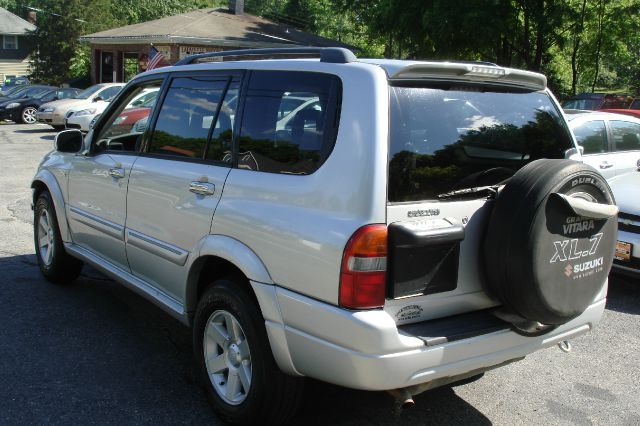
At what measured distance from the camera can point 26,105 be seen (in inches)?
917

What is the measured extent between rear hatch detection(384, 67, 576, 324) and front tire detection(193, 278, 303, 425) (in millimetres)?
699

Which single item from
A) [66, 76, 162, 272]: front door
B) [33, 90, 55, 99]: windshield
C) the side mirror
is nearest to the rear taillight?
[66, 76, 162, 272]: front door

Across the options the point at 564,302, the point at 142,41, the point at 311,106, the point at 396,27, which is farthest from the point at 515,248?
the point at 142,41

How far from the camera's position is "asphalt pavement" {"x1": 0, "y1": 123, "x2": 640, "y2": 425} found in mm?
3469

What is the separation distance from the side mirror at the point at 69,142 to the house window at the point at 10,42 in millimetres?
56386

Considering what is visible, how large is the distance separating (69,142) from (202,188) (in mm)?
2120

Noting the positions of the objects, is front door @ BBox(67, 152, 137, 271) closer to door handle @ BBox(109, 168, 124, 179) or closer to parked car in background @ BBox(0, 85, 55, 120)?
door handle @ BBox(109, 168, 124, 179)

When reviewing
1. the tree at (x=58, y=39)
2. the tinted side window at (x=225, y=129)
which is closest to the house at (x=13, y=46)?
the tree at (x=58, y=39)

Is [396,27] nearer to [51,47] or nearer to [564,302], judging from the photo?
[564,302]

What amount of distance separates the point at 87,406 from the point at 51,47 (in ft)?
150

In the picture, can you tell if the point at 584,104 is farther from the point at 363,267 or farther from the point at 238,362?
the point at 363,267

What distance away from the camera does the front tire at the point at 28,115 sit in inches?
916

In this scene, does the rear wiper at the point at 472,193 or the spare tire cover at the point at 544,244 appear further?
the rear wiper at the point at 472,193

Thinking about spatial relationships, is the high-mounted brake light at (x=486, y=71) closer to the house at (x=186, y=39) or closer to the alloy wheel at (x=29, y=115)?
the house at (x=186, y=39)
